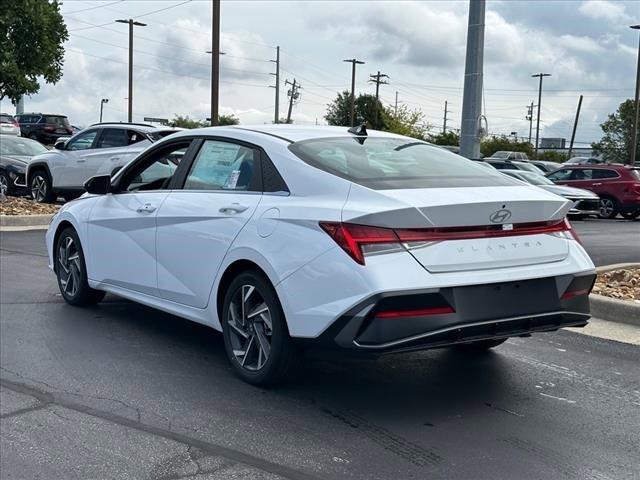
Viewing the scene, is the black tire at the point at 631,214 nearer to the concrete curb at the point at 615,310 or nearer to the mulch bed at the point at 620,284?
the mulch bed at the point at 620,284

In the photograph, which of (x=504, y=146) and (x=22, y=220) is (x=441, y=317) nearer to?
(x=22, y=220)

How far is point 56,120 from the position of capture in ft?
137

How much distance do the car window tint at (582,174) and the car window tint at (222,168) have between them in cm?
1956

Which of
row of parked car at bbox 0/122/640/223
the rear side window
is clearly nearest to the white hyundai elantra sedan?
row of parked car at bbox 0/122/640/223

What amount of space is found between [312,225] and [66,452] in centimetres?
174

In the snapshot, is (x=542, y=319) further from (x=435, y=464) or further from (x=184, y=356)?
(x=184, y=356)

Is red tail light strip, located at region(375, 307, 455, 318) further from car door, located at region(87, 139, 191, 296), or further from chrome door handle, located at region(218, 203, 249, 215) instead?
car door, located at region(87, 139, 191, 296)

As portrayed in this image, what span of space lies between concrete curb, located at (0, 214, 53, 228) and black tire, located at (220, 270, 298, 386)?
9.90 metres

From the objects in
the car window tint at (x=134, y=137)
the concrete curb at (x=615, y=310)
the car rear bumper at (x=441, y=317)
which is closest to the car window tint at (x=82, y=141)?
the car window tint at (x=134, y=137)

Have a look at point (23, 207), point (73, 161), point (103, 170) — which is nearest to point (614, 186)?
point (103, 170)

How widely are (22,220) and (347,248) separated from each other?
36.4ft

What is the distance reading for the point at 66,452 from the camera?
3926 mm

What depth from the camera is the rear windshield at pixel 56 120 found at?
4147 cm

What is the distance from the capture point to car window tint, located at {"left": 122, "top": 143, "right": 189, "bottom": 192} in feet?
20.0
